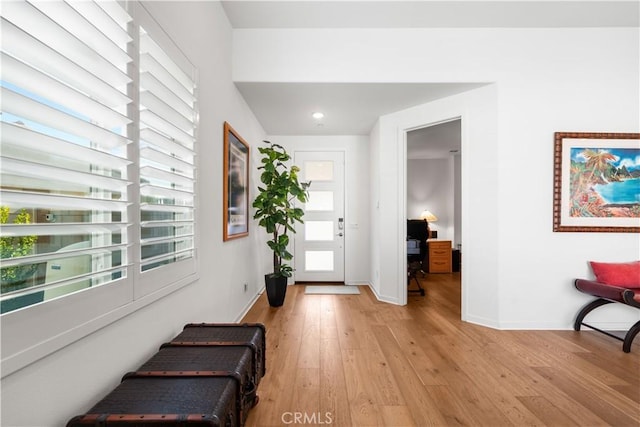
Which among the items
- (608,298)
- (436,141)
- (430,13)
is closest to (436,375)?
(608,298)

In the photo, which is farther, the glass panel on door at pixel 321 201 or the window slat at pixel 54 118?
the glass panel on door at pixel 321 201

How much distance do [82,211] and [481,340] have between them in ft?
9.88

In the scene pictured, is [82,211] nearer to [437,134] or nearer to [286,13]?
[286,13]

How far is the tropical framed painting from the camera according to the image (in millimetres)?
2963

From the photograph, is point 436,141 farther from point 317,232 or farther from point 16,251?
point 16,251

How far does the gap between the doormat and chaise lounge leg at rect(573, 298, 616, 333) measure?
7.91ft

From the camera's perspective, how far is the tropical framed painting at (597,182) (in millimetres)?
2963

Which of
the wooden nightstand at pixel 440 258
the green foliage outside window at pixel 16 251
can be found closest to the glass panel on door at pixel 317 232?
the wooden nightstand at pixel 440 258

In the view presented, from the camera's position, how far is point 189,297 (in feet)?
6.45

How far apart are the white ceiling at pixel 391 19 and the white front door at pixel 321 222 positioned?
1505mm

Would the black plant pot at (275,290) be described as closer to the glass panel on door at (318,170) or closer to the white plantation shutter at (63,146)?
the glass panel on door at (318,170)

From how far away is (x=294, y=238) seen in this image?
5.05 m

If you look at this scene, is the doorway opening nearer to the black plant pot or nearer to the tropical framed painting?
the tropical framed painting

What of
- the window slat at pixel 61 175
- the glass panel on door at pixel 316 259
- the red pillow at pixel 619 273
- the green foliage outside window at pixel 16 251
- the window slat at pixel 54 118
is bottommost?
the glass panel on door at pixel 316 259
